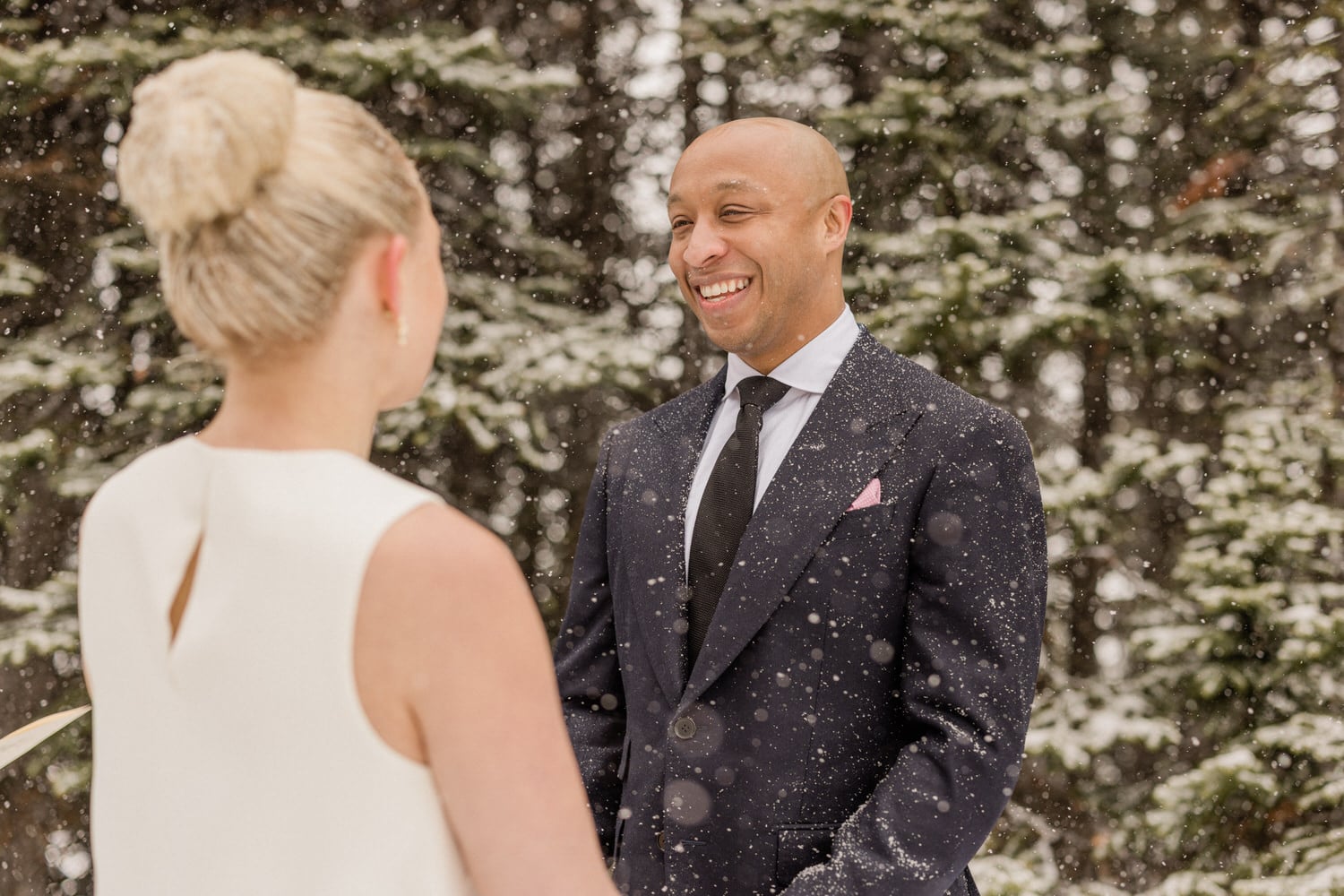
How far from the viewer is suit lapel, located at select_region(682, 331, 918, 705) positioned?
6.79ft

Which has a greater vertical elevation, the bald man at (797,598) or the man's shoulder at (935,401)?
the man's shoulder at (935,401)

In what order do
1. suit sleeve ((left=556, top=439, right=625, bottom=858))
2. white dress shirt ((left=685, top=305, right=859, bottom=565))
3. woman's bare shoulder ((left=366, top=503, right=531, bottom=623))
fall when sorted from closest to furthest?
1. woman's bare shoulder ((left=366, top=503, right=531, bottom=623))
2. white dress shirt ((left=685, top=305, right=859, bottom=565))
3. suit sleeve ((left=556, top=439, right=625, bottom=858))

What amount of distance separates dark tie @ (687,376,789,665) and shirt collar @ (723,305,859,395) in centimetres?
10

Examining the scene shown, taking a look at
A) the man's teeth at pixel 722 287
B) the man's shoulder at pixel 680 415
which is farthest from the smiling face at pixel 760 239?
the man's shoulder at pixel 680 415

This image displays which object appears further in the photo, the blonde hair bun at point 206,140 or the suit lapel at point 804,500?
the suit lapel at point 804,500

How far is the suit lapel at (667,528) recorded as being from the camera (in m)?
2.15

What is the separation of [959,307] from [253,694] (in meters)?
4.24

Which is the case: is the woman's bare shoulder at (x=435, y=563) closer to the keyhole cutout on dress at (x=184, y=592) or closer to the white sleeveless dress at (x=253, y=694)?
the white sleeveless dress at (x=253, y=694)

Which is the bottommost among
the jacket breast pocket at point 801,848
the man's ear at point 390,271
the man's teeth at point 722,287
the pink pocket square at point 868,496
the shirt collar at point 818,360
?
the jacket breast pocket at point 801,848

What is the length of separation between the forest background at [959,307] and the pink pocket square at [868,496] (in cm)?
293

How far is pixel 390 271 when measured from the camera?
3.78 ft

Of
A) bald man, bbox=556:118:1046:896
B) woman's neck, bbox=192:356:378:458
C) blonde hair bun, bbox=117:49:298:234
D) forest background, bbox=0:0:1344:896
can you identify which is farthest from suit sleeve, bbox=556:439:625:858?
forest background, bbox=0:0:1344:896

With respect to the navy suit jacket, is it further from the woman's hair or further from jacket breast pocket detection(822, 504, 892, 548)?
the woman's hair

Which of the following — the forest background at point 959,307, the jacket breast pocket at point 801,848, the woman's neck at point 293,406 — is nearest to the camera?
the woman's neck at point 293,406
